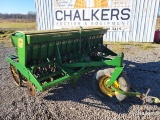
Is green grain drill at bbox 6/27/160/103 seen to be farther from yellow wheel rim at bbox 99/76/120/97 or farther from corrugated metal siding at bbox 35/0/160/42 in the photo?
corrugated metal siding at bbox 35/0/160/42

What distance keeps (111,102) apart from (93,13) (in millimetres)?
8134

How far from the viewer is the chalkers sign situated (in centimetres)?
1096

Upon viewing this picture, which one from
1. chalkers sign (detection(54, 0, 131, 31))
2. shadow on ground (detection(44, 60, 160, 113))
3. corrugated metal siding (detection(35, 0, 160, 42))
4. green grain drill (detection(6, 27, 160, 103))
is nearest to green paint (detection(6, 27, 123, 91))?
green grain drill (detection(6, 27, 160, 103))

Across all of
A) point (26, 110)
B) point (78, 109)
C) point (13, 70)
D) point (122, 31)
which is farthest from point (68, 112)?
point (122, 31)

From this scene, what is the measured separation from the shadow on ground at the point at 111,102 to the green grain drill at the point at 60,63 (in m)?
0.23

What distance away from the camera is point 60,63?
4707 mm

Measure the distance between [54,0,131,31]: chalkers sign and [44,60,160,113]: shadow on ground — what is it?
530 cm

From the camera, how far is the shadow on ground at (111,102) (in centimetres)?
419

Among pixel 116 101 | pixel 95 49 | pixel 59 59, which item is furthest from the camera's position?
pixel 95 49

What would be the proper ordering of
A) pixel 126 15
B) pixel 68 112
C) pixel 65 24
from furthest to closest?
pixel 65 24 < pixel 126 15 < pixel 68 112

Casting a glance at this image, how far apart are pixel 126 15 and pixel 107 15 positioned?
1111mm

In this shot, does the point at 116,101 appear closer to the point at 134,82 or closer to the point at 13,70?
the point at 134,82

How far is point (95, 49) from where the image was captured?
5.81 meters

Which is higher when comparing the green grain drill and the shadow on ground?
the green grain drill
